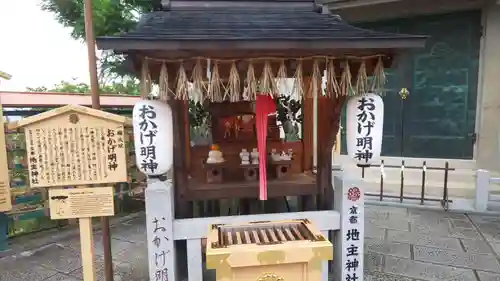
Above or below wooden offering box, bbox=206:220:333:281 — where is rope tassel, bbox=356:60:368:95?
above

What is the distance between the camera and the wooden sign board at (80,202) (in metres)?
3.38

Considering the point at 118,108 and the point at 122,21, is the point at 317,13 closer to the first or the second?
the point at 122,21

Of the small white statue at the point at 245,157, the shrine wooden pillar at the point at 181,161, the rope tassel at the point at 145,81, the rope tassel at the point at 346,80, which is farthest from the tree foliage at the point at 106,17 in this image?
the rope tassel at the point at 346,80

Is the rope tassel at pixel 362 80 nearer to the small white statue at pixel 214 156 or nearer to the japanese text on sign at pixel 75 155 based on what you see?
the small white statue at pixel 214 156

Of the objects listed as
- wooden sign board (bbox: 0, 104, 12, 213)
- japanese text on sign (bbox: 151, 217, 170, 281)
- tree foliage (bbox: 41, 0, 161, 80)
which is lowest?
japanese text on sign (bbox: 151, 217, 170, 281)

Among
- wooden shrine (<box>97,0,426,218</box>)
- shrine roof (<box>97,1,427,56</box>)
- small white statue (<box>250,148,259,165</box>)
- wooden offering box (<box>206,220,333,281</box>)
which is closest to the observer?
wooden offering box (<box>206,220,333,281</box>)

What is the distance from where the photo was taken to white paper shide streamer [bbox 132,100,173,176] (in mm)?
3471

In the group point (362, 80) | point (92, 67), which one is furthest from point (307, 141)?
point (92, 67)

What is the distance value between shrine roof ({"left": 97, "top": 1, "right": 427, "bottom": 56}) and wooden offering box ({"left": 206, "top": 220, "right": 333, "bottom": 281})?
191 centimetres

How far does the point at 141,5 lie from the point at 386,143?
753 centimetres

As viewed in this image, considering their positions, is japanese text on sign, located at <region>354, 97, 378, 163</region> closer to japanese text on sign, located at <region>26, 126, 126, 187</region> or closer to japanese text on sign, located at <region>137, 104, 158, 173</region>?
japanese text on sign, located at <region>137, 104, 158, 173</region>

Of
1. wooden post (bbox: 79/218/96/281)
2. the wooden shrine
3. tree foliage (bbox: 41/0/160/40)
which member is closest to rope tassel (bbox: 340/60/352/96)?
the wooden shrine

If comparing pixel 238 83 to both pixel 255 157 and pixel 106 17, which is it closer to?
pixel 255 157

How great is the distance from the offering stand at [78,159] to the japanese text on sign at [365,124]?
2.66 meters
